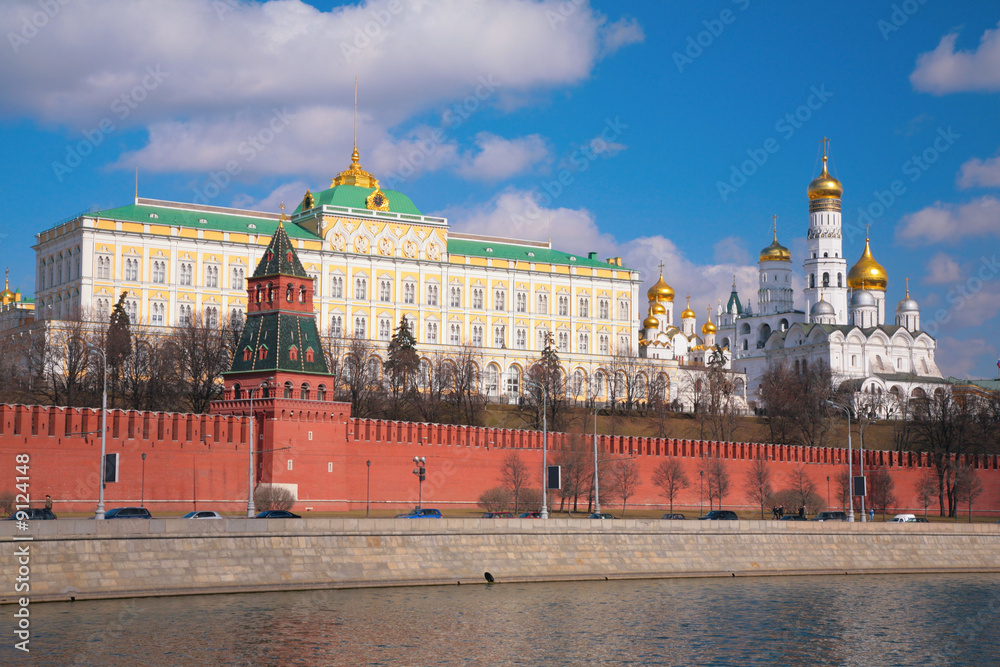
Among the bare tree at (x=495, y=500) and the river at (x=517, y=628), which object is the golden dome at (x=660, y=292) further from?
the river at (x=517, y=628)

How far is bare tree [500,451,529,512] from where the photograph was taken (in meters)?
60.2

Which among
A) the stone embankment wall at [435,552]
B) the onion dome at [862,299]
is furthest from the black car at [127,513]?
the onion dome at [862,299]

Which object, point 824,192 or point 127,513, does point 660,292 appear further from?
point 127,513

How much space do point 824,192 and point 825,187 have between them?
22.6 inches

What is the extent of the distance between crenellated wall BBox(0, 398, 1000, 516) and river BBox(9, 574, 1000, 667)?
15451 mm

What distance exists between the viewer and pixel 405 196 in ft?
340

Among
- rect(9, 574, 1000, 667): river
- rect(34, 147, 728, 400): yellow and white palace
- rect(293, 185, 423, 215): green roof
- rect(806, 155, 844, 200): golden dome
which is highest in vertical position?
rect(806, 155, 844, 200): golden dome

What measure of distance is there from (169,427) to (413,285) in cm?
4968

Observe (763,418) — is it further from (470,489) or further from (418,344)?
(470,489)

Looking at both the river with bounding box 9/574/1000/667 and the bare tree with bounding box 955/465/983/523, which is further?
the bare tree with bounding box 955/465/983/523

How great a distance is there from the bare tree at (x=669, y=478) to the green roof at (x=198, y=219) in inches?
1510

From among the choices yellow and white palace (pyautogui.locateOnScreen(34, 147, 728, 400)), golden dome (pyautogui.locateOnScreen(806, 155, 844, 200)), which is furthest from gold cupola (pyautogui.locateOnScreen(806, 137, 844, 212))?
yellow and white palace (pyautogui.locateOnScreen(34, 147, 728, 400))

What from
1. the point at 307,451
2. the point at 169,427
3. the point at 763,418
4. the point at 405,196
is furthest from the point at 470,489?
the point at 405,196

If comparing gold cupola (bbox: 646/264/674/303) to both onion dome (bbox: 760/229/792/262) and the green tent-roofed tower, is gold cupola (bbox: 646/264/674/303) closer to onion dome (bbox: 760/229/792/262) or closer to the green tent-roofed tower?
onion dome (bbox: 760/229/792/262)
